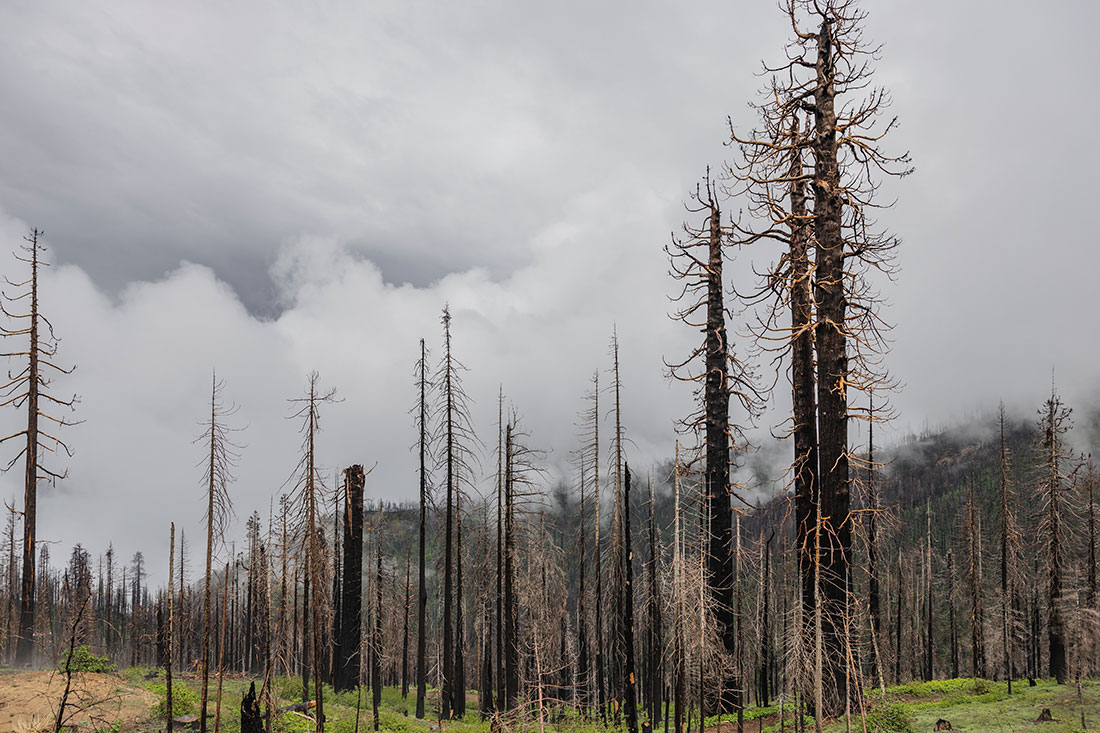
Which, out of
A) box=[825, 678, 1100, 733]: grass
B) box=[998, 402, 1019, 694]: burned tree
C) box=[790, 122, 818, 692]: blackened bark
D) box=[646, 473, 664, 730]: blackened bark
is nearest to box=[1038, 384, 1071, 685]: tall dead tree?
box=[998, 402, 1019, 694]: burned tree

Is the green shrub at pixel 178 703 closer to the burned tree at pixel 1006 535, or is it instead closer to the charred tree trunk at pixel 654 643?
the charred tree trunk at pixel 654 643

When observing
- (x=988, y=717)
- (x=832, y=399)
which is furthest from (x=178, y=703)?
(x=988, y=717)

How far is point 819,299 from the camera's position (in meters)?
10.7

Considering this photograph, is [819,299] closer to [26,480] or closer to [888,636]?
[26,480]

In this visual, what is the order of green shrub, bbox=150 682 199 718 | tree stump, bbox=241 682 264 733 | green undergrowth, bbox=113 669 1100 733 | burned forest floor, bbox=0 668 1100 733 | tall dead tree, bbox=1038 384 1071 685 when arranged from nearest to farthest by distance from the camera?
green undergrowth, bbox=113 669 1100 733
burned forest floor, bbox=0 668 1100 733
tree stump, bbox=241 682 264 733
green shrub, bbox=150 682 199 718
tall dead tree, bbox=1038 384 1071 685

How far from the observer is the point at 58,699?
18234mm

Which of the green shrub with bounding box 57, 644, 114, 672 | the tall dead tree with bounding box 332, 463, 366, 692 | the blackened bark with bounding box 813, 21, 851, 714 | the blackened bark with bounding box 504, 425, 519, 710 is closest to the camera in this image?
the blackened bark with bounding box 813, 21, 851, 714

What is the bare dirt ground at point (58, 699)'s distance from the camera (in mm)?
18484

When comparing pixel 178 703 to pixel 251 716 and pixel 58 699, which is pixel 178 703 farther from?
pixel 251 716

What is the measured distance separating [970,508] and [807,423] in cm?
4857

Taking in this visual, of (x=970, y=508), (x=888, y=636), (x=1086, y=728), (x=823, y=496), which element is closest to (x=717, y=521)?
(x=823, y=496)

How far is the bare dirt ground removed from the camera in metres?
18.5

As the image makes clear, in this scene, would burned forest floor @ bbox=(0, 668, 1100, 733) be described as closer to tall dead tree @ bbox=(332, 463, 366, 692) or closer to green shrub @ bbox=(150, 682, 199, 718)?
green shrub @ bbox=(150, 682, 199, 718)

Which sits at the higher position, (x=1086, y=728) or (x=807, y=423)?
(x=807, y=423)
